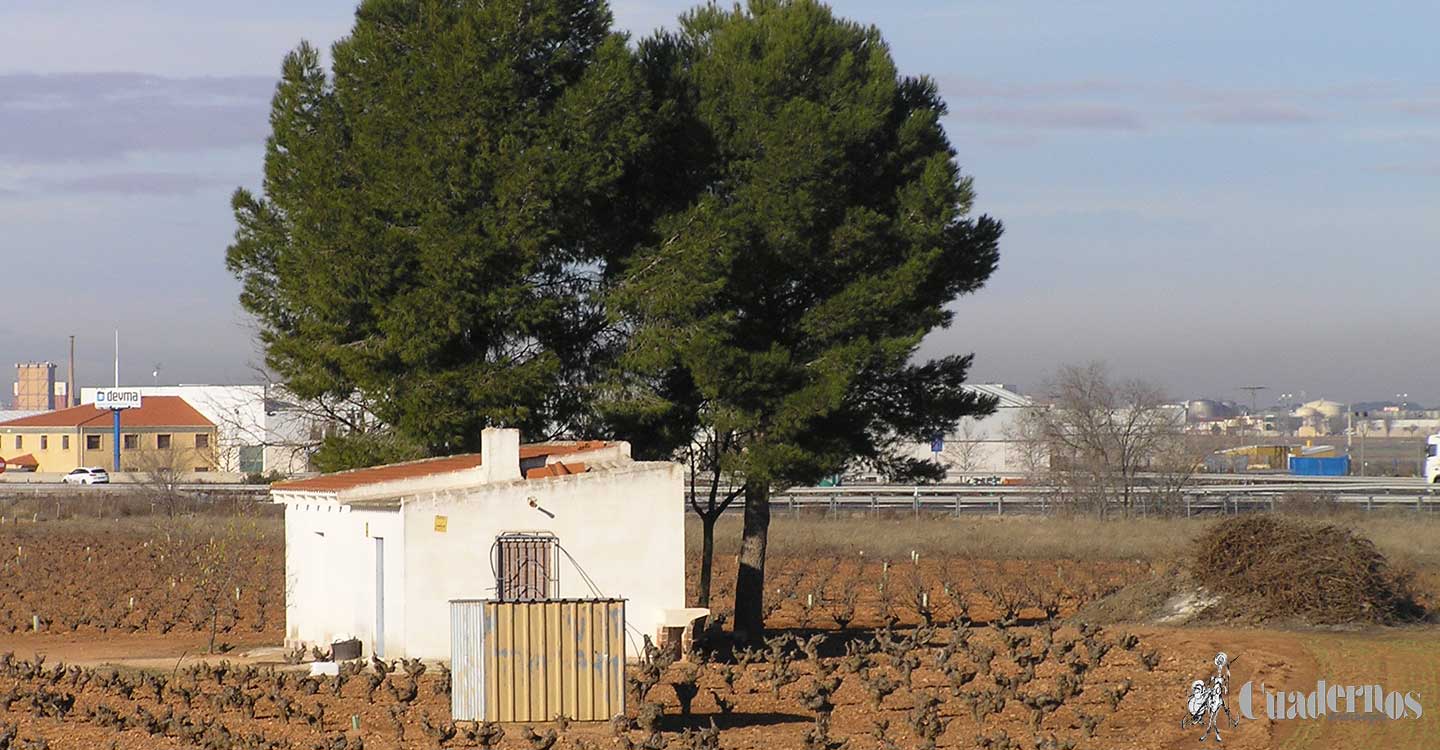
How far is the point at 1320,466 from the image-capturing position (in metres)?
97.4

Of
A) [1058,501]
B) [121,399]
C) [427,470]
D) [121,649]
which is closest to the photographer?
[427,470]

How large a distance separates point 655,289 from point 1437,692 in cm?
1152

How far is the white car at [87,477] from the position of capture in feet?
282

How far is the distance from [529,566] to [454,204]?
221 inches

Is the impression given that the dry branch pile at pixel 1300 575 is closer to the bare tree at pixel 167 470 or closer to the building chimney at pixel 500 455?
the building chimney at pixel 500 455

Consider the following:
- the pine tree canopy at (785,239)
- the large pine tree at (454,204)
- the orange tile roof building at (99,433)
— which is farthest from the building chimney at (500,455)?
the orange tile roof building at (99,433)

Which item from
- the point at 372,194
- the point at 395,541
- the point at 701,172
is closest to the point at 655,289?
→ the point at 701,172

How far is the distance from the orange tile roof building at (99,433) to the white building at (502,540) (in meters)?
82.4

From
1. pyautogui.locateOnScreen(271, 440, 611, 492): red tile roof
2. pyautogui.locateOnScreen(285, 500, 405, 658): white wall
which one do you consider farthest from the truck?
pyautogui.locateOnScreen(285, 500, 405, 658): white wall

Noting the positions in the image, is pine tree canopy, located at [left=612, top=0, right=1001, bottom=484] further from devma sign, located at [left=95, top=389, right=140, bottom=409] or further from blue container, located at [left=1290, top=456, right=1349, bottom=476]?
devma sign, located at [left=95, top=389, right=140, bottom=409]

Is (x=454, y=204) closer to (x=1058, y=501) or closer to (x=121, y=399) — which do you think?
(x=1058, y=501)

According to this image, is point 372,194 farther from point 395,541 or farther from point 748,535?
point 748,535

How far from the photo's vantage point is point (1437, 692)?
18.0 metres

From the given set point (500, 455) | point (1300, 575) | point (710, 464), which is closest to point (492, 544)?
point (500, 455)
